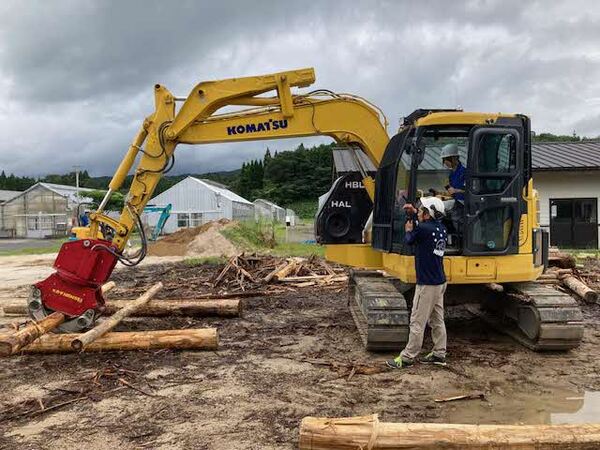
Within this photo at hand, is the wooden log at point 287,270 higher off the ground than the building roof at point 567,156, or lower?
lower

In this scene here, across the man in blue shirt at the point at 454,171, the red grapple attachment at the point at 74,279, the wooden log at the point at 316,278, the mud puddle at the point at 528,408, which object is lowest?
the mud puddle at the point at 528,408

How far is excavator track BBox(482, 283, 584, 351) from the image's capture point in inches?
281

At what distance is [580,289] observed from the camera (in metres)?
11.4

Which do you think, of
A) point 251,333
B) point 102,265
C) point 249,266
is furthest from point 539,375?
point 249,266

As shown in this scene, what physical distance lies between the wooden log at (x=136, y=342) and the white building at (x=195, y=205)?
42008 millimetres

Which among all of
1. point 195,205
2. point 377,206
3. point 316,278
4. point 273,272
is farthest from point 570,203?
point 195,205

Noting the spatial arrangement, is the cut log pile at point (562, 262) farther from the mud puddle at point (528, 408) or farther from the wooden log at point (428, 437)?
the wooden log at point (428, 437)

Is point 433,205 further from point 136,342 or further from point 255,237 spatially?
point 255,237

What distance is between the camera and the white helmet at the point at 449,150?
24.7ft

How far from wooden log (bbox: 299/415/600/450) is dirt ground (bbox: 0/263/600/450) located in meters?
0.60

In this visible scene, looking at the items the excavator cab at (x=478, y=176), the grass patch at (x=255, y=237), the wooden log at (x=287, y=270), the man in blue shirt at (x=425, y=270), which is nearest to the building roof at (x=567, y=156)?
the grass patch at (x=255, y=237)

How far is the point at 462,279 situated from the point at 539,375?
1429 millimetres

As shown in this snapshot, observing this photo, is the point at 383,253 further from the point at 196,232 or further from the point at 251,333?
the point at 196,232

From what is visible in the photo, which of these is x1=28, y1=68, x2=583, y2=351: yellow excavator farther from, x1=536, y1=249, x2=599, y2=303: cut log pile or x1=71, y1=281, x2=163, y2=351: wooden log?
x1=536, y1=249, x2=599, y2=303: cut log pile
